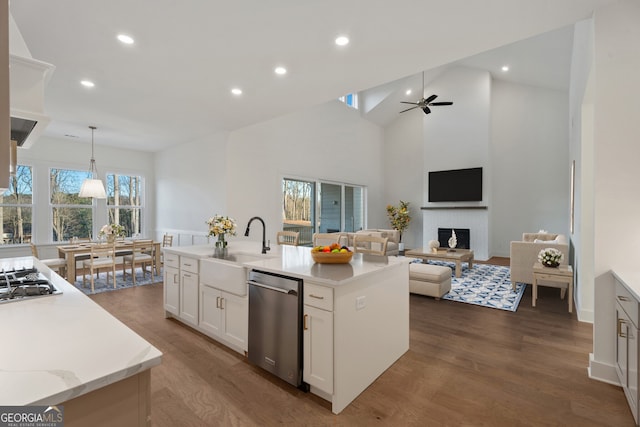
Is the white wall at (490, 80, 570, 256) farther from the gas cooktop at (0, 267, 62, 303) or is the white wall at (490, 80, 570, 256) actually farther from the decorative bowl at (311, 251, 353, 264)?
the gas cooktop at (0, 267, 62, 303)

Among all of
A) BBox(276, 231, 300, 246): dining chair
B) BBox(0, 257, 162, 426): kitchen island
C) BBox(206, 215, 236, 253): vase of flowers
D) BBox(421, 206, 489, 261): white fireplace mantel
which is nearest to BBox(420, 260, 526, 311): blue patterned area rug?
BBox(421, 206, 489, 261): white fireplace mantel

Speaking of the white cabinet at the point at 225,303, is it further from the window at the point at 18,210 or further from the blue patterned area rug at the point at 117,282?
the window at the point at 18,210

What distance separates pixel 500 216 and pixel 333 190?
4624 millimetres

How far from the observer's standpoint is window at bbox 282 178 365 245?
23.2ft

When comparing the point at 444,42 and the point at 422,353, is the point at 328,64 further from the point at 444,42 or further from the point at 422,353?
the point at 422,353

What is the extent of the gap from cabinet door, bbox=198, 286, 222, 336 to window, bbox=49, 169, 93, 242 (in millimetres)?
5216

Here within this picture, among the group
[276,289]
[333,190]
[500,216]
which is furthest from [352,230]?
[276,289]

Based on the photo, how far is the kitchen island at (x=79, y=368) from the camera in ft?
2.51

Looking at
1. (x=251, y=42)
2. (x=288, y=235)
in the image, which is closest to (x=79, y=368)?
(x=251, y=42)

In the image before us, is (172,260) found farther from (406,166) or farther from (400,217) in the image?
(406,166)

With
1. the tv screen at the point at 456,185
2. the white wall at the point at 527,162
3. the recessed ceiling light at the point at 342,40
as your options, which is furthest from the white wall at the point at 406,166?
the recessed ceiling light at the point at 342,40

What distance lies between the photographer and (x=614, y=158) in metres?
2.23

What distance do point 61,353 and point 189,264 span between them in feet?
7.81

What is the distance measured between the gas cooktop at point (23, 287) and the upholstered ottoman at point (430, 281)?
408 cm
